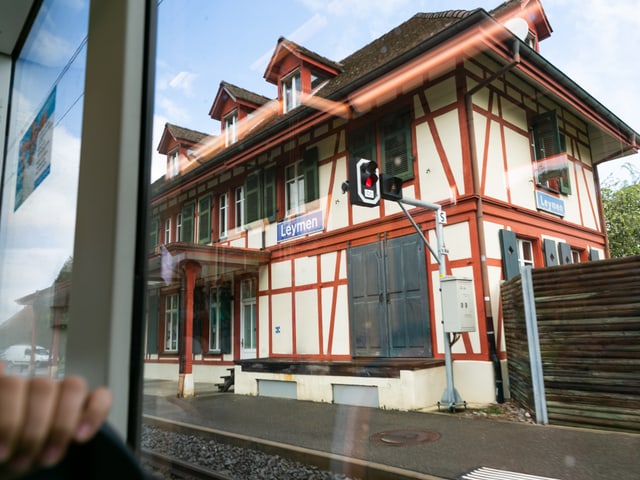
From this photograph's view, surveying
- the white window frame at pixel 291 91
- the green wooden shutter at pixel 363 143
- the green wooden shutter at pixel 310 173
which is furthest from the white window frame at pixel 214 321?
the green wooden shutter at pixel 363 143

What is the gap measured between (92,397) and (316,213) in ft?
11.4

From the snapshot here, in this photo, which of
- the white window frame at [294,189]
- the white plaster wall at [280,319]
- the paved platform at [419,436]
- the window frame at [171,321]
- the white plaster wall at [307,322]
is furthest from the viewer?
the white plaster wall at [307,322]

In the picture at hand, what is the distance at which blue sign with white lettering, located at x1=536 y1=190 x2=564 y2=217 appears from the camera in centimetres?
122

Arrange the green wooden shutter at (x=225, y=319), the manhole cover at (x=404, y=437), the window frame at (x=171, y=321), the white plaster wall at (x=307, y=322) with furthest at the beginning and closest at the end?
the white plaster wall at (x=307, y=322)
the manhole cover at (x=404, y=437)
the green wooden shutter at (x=225, y=319)
the window frame at (x=171, y=321)

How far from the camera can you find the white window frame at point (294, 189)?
3.23 m

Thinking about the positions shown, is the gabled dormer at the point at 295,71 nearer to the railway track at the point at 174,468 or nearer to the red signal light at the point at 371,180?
the red signal light at the point at 371,180

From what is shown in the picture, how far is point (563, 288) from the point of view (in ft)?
5.39

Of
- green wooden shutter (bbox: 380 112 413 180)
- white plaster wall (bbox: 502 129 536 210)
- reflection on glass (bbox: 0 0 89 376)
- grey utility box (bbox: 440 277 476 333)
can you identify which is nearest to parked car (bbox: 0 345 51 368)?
reflection on glass (bbox: 0 0 89 376)

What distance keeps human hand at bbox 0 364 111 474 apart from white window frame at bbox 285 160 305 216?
A: 2.91 meters

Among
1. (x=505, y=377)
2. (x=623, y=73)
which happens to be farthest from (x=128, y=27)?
(x=505, y=377)

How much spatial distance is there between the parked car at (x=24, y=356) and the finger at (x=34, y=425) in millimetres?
813

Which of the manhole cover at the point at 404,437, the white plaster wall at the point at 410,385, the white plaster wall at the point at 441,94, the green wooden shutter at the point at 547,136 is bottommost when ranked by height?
the manhole cover at the point at 404,437

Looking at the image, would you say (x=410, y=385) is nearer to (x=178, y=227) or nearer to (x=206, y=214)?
(x=206, y=214)

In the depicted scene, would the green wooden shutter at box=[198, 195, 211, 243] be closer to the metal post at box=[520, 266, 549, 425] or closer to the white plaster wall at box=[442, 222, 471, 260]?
the metal post at box=[520, 266, 549, 425]
